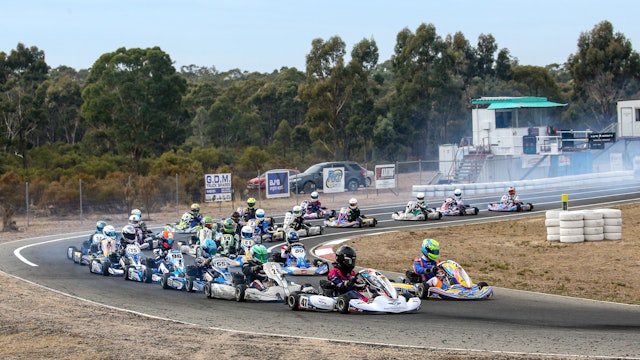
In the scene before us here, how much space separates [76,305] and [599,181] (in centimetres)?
4014

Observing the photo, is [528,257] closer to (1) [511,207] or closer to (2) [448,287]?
(2) [448,287]

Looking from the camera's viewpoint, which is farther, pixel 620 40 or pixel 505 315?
pixel 620 40

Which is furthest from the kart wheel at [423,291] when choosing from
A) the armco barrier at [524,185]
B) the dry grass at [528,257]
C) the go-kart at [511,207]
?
the armco barrier at [524,185]

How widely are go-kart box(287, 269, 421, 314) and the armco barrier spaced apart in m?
30.2

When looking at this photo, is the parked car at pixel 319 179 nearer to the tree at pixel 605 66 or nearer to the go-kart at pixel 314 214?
the go-kart at pixel 314 214

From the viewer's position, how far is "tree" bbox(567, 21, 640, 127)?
252 feet

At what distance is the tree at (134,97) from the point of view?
57.4 m

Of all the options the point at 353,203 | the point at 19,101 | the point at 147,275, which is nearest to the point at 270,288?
the point at 147,275

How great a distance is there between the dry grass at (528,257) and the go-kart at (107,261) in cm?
628

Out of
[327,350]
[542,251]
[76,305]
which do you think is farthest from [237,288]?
[542,251]

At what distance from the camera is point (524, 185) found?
1892 inches

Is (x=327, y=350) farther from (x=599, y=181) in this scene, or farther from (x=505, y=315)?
(x=599, y=181)

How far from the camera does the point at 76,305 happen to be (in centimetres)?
1592

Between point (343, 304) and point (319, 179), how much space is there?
3438cm
